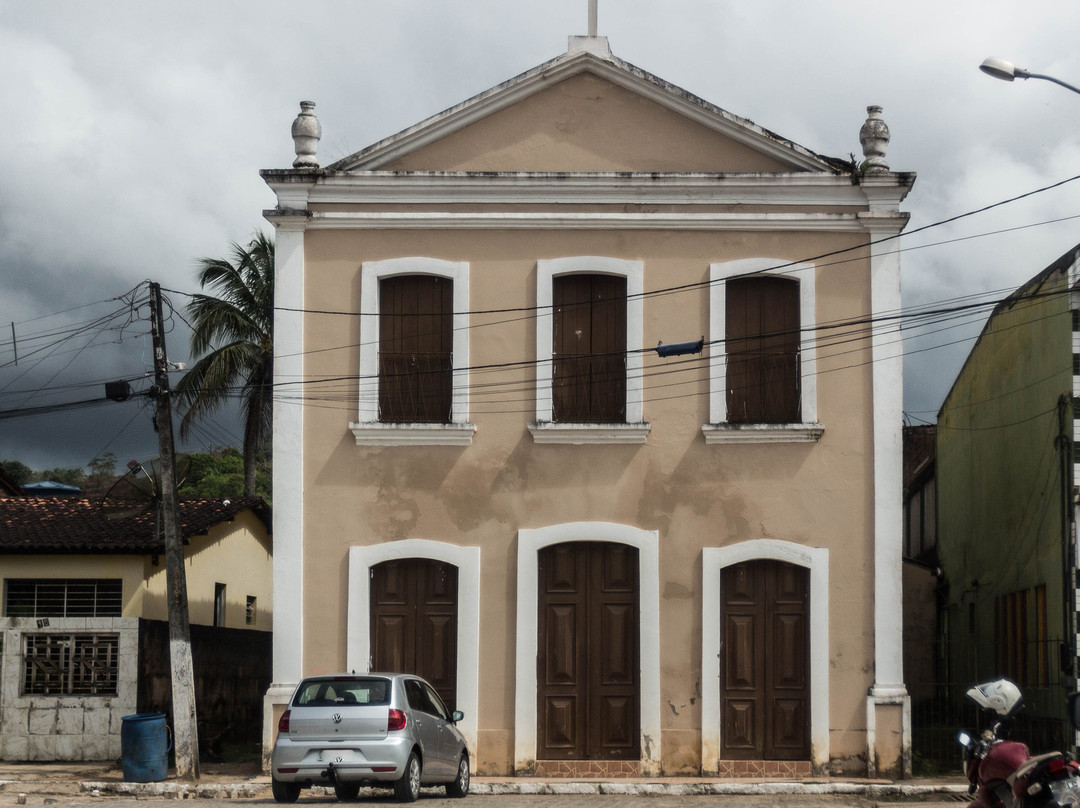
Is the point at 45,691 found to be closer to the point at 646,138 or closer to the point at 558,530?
the point at 558,530

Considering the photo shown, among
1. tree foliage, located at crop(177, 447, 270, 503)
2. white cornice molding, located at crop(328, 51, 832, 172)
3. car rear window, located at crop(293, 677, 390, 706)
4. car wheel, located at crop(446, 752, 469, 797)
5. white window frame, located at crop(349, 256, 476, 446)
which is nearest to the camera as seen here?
car rear window, located at crop(293, 677, 390, 706)

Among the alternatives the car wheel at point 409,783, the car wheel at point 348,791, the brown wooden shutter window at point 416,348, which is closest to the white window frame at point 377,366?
the brown wooden shutter window at point 416,348

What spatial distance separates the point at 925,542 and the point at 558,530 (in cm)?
1542

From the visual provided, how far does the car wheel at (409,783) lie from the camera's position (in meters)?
13.7

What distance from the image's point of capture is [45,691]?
19.4m

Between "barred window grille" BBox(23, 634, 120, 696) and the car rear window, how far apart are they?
20.2 ft

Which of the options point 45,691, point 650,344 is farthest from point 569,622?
point 45,691

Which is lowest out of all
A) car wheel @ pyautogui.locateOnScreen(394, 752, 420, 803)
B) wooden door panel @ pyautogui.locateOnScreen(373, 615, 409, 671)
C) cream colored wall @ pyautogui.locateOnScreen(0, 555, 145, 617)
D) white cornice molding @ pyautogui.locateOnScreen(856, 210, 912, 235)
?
car wheel @ pyautogui.locateOnScreen(394, 752, 420, 803)

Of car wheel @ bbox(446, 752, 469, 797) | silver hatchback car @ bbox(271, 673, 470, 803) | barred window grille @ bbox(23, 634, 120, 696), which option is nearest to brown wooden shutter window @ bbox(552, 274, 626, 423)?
car wheel @ bbox(446, 752, 469, 797)

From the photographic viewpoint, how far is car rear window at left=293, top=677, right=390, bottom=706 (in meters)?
14.1

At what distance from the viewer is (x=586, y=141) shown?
17.9 m

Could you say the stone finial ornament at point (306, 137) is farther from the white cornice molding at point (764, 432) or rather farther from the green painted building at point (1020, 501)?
the green painted building at point (1020, 501)

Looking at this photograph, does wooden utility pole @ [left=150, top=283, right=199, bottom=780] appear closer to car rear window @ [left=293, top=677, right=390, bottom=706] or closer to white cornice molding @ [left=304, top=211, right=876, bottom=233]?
white cornice molding @ [left=304, top=211, right=876, bottom=233]

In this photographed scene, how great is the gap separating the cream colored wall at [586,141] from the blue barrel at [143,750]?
298 inches
